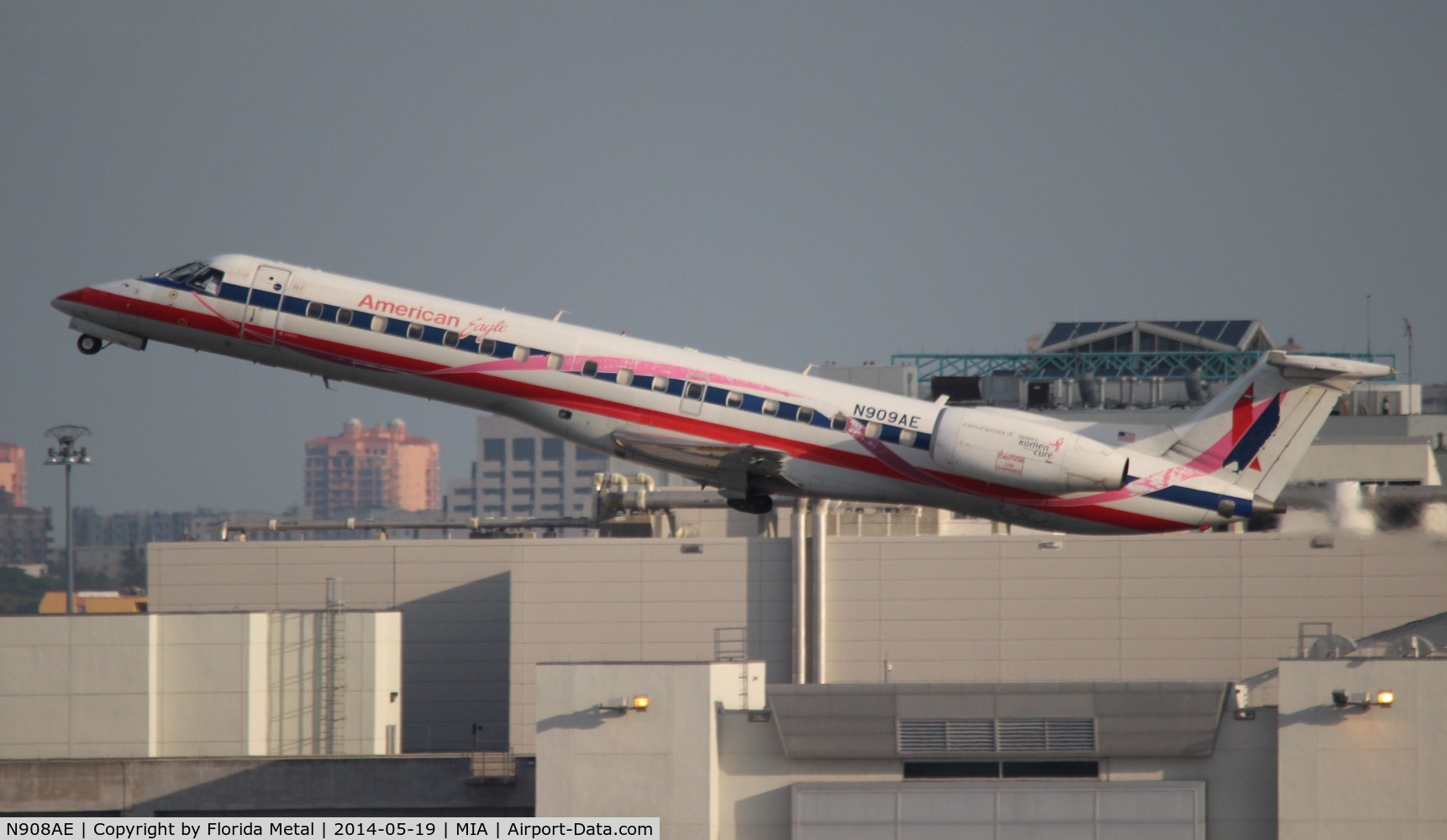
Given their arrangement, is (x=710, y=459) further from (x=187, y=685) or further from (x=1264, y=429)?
(x=187, y=685)

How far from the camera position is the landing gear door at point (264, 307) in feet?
126

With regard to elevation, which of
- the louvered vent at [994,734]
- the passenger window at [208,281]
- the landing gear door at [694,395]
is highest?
the passenger window at [208,281]

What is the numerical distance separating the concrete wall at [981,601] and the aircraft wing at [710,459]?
15.0 meters

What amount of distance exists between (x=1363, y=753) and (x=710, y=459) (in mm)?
13795

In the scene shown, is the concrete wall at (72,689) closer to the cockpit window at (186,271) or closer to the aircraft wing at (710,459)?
the cockpit window at (186,271)

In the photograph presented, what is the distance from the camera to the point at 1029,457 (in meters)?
34.9

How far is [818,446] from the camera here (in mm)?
36531

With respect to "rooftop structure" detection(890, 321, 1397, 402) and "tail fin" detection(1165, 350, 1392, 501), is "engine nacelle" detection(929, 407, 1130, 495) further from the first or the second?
"rooftop structure" detection(890, 321, 1397, 402)

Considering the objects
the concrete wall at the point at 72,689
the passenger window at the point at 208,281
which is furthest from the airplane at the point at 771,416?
the concrete wall at the point at 72,689

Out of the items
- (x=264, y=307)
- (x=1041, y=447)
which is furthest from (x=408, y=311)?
(x=1041, y=447)

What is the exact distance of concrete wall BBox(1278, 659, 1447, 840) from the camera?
32.4 m

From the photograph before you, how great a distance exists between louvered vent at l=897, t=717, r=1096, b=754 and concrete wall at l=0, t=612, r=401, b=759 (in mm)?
18804
